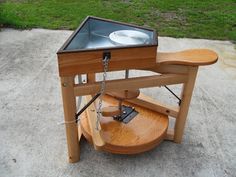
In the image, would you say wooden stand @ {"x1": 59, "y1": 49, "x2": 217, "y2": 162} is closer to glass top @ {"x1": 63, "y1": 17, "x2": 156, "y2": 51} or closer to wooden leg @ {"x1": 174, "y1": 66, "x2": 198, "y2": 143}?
wooden leg @ {"x1": 174, "y1": 66, "x2": 198, "y2": 143}

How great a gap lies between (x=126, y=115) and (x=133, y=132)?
0.14 m

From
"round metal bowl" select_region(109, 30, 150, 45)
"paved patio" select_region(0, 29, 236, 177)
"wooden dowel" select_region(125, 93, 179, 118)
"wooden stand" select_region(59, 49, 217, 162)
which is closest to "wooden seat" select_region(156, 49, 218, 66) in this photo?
"wooden stand" select_region(59, 49, 217, 162)

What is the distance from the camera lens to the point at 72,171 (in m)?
1.62

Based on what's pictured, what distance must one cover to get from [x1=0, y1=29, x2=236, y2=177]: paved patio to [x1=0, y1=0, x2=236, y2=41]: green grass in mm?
663

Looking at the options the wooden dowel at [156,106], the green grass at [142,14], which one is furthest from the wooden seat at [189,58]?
the green grass at [142,14]

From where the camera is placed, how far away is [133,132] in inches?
66.6

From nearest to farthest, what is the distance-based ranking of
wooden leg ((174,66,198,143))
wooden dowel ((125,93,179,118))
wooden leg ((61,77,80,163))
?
1. wooden leg ((61,77,80,163))
2. wooden leg ((174,66,198,143))
3. wooden dowel ((125,93,179,118))

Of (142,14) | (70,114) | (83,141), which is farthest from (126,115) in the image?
(142,14)

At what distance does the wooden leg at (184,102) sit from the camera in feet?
5.13

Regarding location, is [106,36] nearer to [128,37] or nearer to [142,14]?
[128,37]

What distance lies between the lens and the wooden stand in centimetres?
146

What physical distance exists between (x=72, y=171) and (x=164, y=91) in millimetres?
1004

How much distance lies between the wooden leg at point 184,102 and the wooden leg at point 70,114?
0.57m

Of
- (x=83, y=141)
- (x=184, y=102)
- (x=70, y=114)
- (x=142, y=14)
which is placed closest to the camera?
(x=70, y=114)
